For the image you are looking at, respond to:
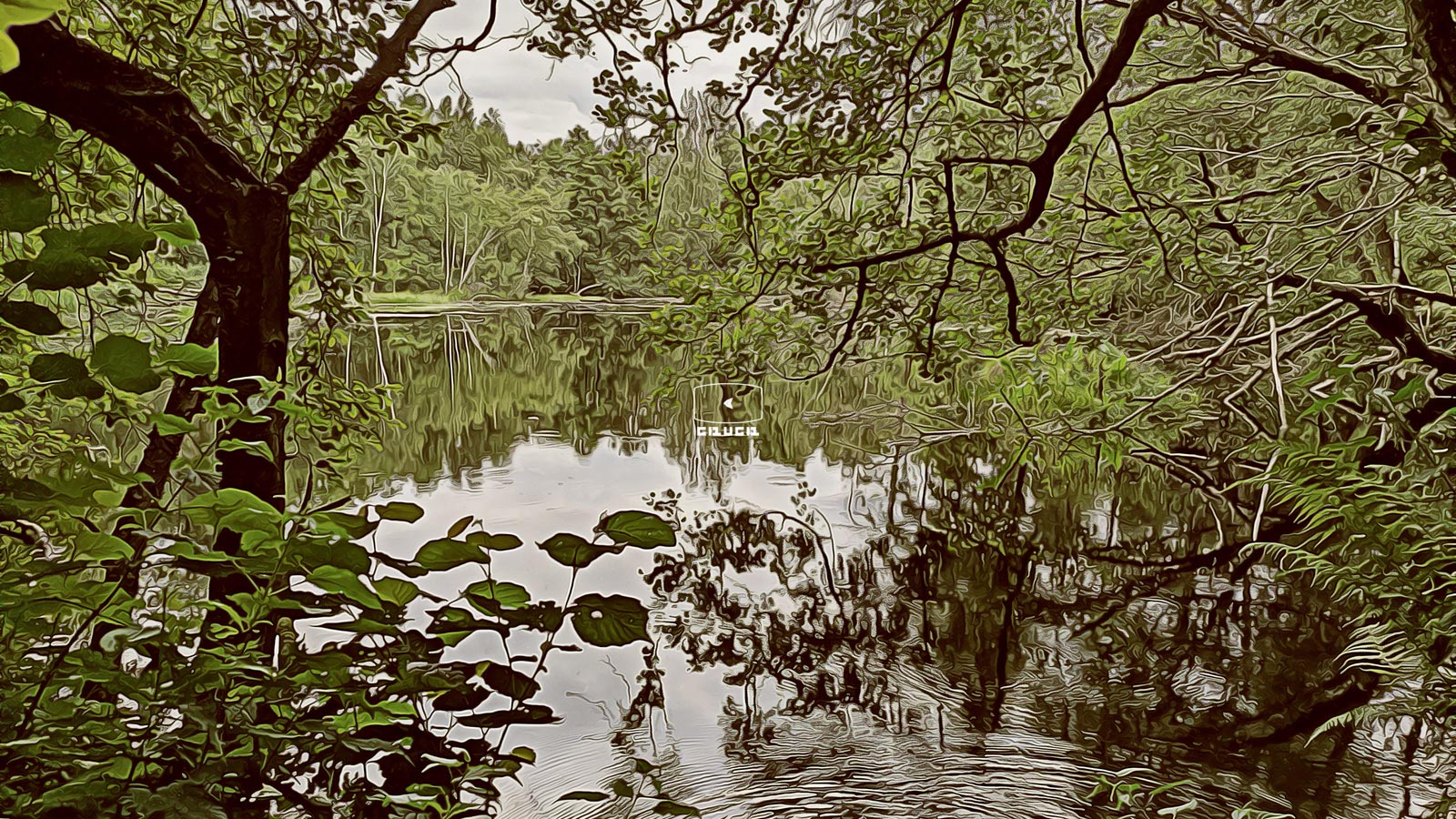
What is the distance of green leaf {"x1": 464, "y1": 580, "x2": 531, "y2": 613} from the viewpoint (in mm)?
562

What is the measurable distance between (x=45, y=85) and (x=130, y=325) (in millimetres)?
1244

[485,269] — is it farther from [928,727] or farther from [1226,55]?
[1226,55]

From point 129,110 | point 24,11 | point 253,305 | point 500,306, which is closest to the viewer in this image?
point 24,11

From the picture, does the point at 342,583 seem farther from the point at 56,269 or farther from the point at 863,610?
the point at 863,610

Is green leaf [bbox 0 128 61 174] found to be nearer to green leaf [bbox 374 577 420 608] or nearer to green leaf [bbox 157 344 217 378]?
green leaf [bbox 157 344 217 378]

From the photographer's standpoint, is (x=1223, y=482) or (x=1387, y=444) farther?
→ (x=1223, y=482)

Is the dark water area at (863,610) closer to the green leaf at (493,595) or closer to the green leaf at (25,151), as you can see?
the green leaf at (493,595)

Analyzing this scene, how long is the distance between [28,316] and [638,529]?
377mm

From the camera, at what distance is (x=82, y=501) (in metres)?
0.49

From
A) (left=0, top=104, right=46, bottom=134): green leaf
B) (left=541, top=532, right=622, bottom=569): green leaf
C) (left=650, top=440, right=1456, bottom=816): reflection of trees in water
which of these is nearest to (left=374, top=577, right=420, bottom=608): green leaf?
(left=541, top=532, right=622, bottom=569): green leaf

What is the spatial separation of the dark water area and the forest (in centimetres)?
1

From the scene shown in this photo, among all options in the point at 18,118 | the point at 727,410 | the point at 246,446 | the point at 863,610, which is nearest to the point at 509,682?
the point at 246,446

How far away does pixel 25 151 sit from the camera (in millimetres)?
470

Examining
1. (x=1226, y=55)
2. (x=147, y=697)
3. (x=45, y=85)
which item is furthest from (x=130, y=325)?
(x=1226, y=55)
